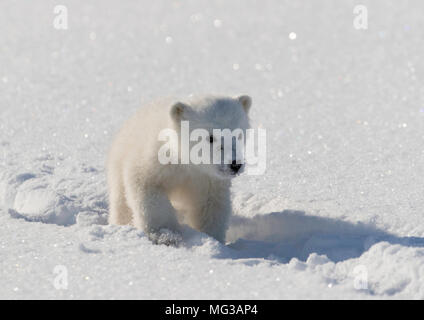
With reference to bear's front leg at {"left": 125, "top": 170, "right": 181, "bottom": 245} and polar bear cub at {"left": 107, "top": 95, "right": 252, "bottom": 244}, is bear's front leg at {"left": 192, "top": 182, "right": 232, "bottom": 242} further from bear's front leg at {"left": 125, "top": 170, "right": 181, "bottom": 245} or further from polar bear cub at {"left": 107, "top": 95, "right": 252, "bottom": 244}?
bear's front leg at {"left": 125, "top": 170, "right": 181, "bottom": 245}

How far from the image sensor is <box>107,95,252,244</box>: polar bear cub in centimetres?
417

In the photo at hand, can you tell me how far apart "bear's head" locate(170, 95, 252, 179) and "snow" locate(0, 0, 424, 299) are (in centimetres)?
50

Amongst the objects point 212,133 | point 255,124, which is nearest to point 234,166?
point 212,133

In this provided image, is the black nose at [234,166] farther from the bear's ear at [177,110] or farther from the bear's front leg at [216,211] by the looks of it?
the bear's front leg at [216,211]

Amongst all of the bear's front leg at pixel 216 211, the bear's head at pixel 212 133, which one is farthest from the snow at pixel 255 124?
the bear's head at pixel 212 133

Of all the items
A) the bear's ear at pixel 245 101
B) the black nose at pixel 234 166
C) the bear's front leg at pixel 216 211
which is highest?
the bear's ear at pixel 245 101

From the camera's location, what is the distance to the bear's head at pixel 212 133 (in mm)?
4035

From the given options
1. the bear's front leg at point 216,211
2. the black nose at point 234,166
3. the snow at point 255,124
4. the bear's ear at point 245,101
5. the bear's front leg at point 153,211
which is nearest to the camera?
the snow at point 255,124

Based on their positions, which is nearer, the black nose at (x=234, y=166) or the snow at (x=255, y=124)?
the snow at (x=255, y=124)

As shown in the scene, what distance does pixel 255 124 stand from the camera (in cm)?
768

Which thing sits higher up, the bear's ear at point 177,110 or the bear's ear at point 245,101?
the bear's ear at point 245,101

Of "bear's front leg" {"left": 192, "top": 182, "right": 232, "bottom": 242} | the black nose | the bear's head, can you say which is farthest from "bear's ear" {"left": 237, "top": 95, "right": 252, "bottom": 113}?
the black nose

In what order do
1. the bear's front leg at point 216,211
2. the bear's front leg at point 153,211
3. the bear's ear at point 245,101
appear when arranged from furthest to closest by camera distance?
the bear's front leg at point 216,211 < the bear's ear at point 245,101 < the bear's front leg at point 153,211
